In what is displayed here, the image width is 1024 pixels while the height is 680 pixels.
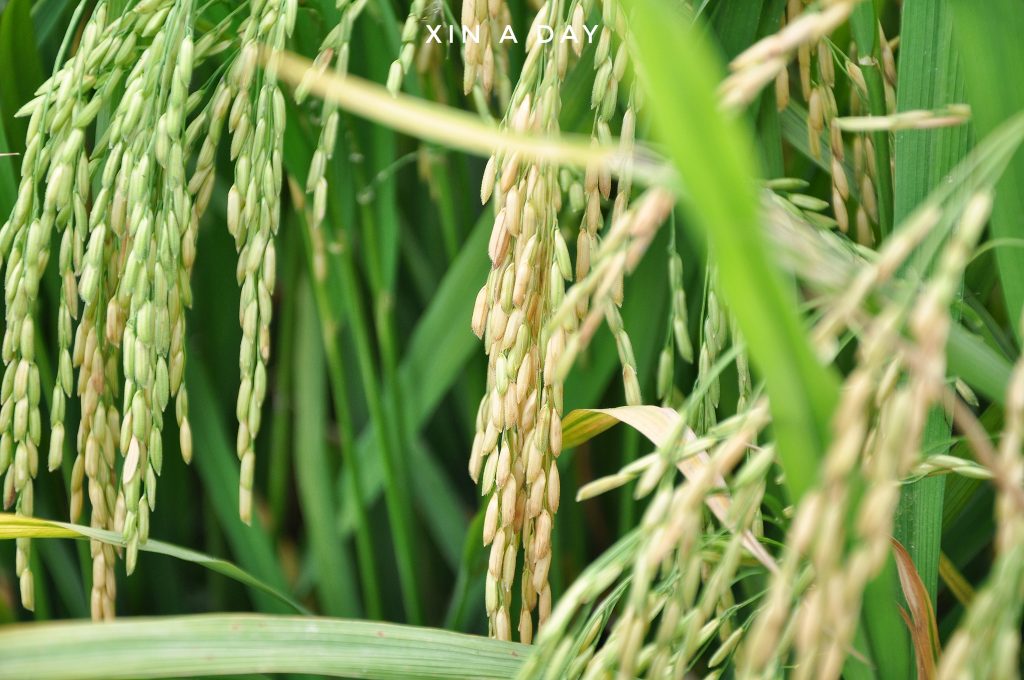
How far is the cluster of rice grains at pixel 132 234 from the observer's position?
1.91ft

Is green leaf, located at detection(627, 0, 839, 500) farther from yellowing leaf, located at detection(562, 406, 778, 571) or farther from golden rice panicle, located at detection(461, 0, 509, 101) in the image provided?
golden rice panicle, located at detection(461, 0, 509, 101)

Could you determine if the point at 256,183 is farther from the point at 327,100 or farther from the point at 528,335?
the point at 528,335

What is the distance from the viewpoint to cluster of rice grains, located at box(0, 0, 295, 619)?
58cm

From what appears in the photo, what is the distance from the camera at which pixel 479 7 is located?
606 mm

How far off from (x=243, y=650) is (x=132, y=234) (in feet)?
0.95

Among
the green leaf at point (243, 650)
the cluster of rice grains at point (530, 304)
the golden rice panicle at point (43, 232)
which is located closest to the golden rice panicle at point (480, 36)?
the cluster of rice grains at point (530, 304)

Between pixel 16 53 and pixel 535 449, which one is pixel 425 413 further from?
pixel 16 53

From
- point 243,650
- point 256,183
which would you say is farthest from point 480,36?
point 243,650

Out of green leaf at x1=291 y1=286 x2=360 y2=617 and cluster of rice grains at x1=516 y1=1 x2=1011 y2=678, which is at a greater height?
cluster of rice grains at x1=516 y1=1 x2=1011 y2=678

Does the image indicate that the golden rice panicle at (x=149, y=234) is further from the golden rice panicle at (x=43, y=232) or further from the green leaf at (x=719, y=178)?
the green leaf at (x=719, y=178)

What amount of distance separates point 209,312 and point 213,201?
12cm

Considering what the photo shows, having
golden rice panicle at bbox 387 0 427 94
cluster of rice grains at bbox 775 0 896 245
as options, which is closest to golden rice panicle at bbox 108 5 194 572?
golden rice panicle at bbox 387 0 427 94

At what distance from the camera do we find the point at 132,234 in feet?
1.95

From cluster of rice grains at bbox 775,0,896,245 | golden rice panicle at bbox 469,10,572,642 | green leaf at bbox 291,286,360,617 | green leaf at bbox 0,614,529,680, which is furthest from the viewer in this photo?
green leaf at bbox 291,286,360,617
